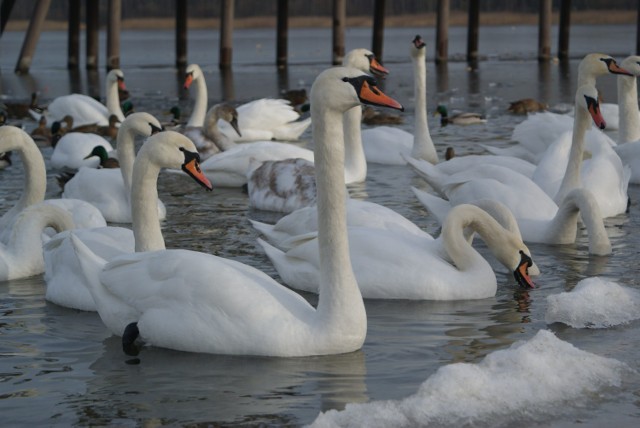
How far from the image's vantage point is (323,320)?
21.5 ft

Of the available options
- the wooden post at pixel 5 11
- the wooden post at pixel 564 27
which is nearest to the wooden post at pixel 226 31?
the wooden post at pixel 5 11

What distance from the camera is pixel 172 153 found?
768 centimetres

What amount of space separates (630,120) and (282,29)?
18.6 metres

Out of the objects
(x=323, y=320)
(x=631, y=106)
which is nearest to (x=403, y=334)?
(x=323, y=320)

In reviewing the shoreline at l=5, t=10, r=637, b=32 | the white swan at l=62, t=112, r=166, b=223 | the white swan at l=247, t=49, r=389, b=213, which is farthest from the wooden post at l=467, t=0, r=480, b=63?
the shoreline at l=5, t=10, r=637, b=32

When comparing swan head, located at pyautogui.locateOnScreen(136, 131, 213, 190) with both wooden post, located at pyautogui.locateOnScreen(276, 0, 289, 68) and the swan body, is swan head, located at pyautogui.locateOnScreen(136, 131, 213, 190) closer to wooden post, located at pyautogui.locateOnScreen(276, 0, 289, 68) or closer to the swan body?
the swan body

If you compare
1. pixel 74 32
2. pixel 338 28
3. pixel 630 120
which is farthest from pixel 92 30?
pixel 630 120

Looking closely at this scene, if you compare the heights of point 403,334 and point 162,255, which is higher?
point 162,255

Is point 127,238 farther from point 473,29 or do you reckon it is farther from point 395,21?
point 395,21

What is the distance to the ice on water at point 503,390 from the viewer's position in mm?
5652

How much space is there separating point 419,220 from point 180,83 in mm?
18756

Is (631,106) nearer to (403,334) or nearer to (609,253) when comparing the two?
(609,253)

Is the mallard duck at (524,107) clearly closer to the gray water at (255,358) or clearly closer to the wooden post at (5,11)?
the gray water at (255,358)

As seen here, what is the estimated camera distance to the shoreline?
7906cm
